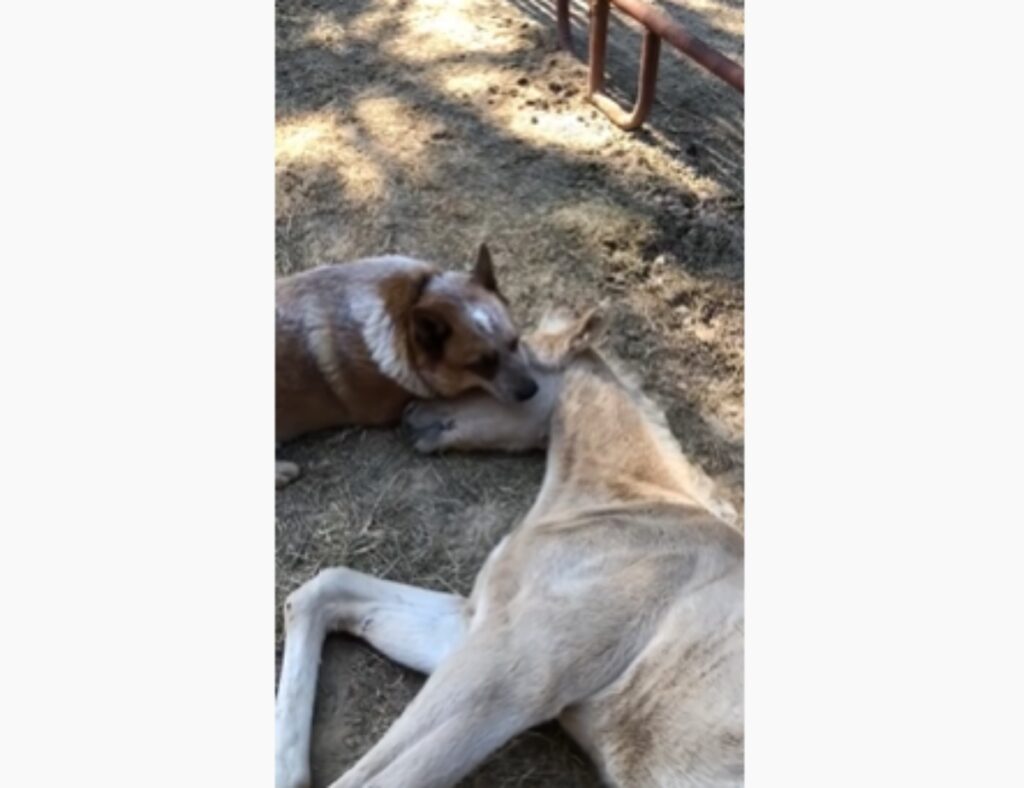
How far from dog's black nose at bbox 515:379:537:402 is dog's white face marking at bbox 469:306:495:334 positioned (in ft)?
0.43

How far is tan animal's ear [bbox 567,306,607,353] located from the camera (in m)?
2.33

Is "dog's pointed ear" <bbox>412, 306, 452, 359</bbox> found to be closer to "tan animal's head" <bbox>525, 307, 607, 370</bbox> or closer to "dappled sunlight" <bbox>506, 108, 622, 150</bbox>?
"tan animal's head" <bbox>525, 307, 607, 370</bbox>

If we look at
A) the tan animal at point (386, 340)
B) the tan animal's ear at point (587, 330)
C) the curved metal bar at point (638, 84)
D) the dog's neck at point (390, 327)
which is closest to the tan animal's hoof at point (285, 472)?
the tan animal at point (386, 340)

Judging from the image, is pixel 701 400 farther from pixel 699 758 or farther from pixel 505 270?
pixel 699 758

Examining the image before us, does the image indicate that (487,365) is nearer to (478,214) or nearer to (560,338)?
(560,338)

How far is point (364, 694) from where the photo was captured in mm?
2105

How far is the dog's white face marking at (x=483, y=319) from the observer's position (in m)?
2.41

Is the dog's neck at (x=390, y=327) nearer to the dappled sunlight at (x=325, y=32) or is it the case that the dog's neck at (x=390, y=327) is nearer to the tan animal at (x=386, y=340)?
the tan animal at (x=386, y=340)

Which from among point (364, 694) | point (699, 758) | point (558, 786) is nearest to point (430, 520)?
point (364, 694)

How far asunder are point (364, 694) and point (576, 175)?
1098 mm

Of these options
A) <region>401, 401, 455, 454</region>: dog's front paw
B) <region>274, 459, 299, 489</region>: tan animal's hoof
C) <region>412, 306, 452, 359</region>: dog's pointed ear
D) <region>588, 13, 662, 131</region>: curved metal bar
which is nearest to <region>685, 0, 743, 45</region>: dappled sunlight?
<region>588, 13, 662, 131</region>: curved metal bar

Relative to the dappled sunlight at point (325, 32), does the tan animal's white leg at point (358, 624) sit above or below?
below
